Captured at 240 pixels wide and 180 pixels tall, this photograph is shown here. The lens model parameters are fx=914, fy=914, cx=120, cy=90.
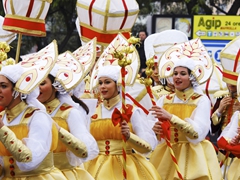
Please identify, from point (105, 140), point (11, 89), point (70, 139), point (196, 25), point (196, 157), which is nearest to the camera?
point (11, 89)

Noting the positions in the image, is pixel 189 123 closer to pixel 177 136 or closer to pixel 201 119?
pixel 201 119

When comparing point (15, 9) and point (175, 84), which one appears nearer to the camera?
point (15, 9)

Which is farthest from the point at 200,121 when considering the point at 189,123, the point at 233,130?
the point at 233,130

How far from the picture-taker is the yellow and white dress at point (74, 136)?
8227 mm

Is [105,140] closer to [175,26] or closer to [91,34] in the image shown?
[91,34]

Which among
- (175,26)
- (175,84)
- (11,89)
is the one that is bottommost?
(175,26)

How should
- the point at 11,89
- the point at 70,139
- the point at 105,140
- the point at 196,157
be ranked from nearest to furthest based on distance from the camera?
the point at 11,89
the point at 70,139
the point at 105,140
the point at 196,157

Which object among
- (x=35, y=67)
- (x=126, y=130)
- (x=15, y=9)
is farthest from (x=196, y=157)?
(x=35, y=67)

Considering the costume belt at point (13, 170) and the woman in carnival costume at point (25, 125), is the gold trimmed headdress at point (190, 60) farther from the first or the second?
the costume belt at point (13, 170)

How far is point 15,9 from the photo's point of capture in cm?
953

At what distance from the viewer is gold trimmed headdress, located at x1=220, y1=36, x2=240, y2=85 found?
10.3 metres

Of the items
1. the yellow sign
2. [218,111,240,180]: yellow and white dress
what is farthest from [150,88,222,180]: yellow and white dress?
the yellow sign

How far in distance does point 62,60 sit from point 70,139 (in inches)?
53.5

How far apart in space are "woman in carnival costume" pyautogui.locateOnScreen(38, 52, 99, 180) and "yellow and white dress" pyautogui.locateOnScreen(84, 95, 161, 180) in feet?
1.71
